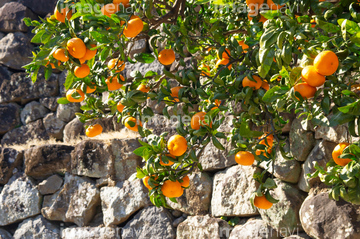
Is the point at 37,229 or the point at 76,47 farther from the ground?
the point at 76,47

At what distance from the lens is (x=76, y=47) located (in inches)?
38.3

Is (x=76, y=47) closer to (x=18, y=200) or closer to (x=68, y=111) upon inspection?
(x=18, y=200)

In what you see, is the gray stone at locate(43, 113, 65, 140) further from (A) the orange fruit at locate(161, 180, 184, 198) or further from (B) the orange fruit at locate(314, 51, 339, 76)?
(B) the orange fruit at locate(314, 51, 339, 76)

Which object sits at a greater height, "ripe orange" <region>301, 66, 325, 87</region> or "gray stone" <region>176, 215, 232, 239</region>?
"ripe orange" <region>301, 66, 325, 87</region>

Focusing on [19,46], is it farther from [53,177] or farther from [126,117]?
[126,117]

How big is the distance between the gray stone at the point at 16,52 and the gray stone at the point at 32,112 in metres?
0.58

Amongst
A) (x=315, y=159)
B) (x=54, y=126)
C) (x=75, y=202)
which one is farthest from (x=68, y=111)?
(x=315, y=159)

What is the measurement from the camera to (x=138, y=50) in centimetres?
348

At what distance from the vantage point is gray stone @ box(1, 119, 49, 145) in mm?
4219

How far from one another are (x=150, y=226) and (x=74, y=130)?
1739mm

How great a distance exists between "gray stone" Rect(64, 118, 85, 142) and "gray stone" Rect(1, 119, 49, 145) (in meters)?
0.43

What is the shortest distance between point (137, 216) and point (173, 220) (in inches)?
12.7

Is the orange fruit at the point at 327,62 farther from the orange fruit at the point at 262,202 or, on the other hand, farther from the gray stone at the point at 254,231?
the gray stone at the point at 254,231

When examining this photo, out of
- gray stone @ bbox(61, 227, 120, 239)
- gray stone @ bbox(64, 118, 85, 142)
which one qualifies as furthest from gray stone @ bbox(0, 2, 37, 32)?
gray stone @ bbox(61, 227, 120, 239)
